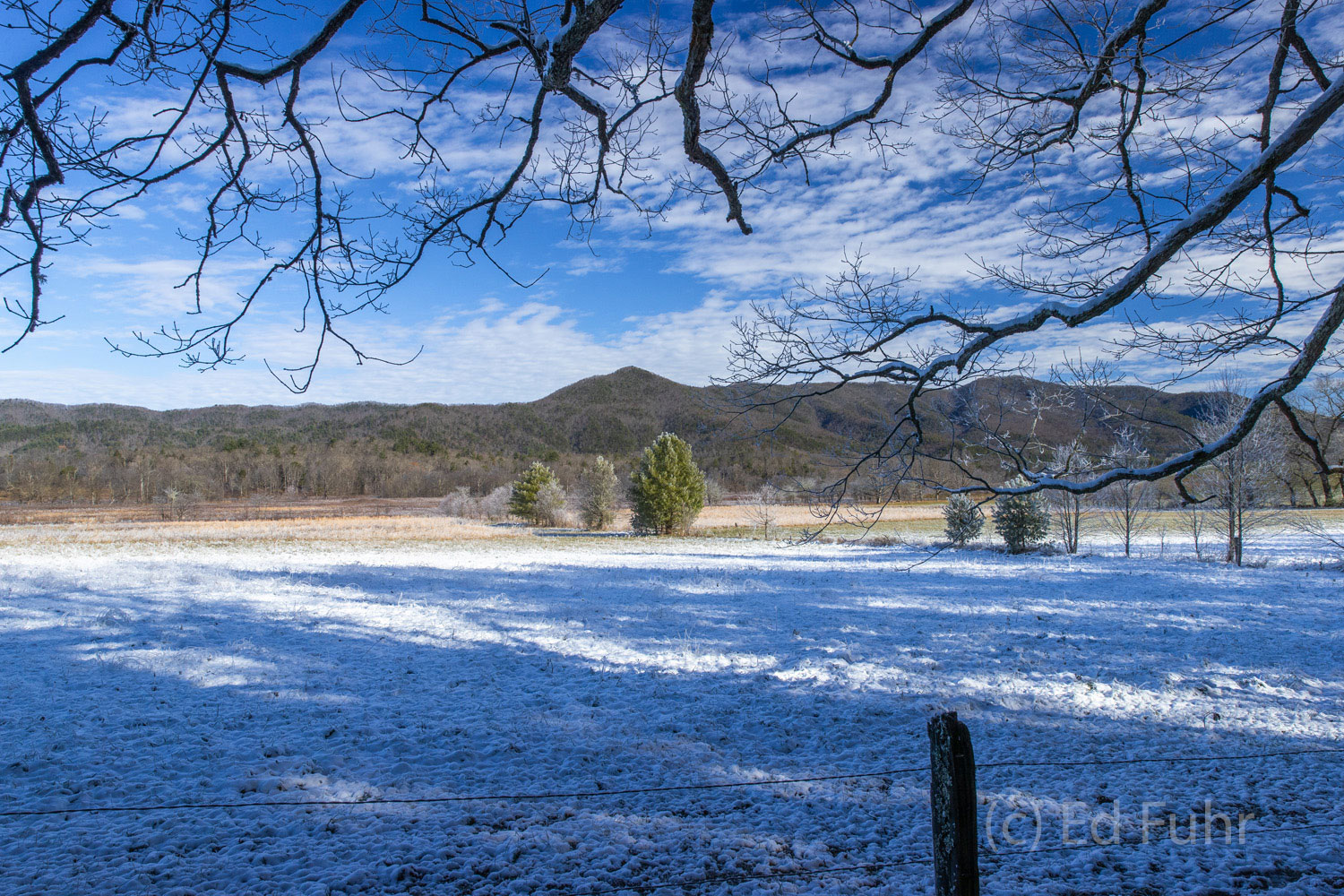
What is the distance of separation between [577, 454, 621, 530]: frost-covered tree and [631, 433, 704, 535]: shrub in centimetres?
345

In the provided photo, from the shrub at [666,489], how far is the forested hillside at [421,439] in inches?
124

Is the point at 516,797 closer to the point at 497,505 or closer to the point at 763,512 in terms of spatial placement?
the point at 763,512

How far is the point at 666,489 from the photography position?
43250mm

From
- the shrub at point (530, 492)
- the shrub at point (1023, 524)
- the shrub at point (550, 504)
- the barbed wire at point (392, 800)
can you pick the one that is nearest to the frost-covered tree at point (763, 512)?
the shrub at point (1023, 524)

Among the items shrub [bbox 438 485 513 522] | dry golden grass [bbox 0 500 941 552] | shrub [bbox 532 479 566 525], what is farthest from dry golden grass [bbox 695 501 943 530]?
shrub [bbox 438 485 513 522]

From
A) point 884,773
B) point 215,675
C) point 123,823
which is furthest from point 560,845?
point 215,675

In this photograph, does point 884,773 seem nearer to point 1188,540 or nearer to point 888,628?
point 888,628

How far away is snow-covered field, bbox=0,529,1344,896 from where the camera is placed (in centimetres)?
423

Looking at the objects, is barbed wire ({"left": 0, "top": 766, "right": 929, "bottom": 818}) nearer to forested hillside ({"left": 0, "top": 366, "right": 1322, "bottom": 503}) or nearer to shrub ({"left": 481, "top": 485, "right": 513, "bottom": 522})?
forested hillside ({"left": 0, "top": 366, "right": 1322, "bottom": 503})

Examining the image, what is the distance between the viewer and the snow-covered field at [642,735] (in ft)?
13.9

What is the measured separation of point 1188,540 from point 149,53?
140 ft

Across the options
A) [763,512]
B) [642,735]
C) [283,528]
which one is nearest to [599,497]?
[763,512]

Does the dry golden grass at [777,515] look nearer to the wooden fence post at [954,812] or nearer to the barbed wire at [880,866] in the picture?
the barbed wire at [880,866]

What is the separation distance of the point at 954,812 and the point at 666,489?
4125cm
